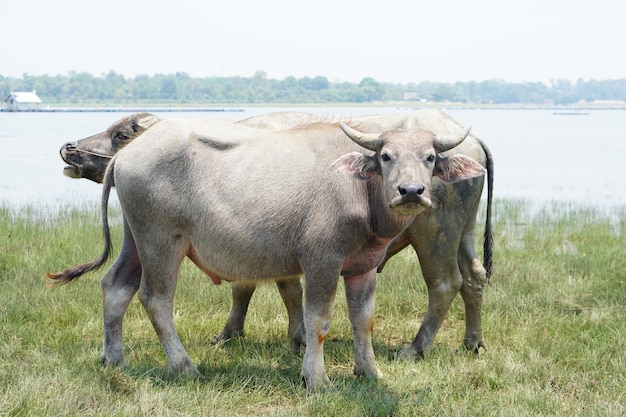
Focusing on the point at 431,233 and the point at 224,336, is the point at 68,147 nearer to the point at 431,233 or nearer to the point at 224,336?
the point at 224,336

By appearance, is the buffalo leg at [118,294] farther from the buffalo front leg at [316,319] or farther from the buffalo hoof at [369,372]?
the buffalo hoof at [369,372]

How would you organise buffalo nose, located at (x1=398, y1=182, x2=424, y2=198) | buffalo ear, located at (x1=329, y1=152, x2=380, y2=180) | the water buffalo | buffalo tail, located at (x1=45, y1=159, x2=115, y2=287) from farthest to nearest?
1. the water buffalo
2. buffalo tail, located at (x1=45, y1=159, x2=115, y2=287)
3. buffalo ear, located at (x1=329, y1=152, x2=380, y2=180)
4. buffalo nose, located at (x1=398, y1=182, x2=424, y2=198)

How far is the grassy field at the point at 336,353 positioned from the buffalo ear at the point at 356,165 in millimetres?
1410

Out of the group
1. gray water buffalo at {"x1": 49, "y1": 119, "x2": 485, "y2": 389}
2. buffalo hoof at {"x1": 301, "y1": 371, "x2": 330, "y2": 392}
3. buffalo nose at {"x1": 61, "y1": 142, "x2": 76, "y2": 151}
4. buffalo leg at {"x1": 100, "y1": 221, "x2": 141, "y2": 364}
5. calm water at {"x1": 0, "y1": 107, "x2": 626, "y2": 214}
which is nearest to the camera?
gray water buffalo at {"x1": 49, "y1": 119, "x2": 485, "y2": 389}

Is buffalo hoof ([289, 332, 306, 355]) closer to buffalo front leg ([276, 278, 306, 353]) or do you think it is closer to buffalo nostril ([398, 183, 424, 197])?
buffalo front leg ([276, 278, 306, 353])

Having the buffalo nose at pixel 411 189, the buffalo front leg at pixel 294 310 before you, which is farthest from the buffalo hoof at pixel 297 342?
the buffalo nose at pixel 411 189

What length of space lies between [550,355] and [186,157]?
3056mm

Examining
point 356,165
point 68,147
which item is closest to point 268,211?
point 356,165

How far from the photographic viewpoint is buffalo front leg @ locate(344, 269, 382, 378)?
581 centimetres

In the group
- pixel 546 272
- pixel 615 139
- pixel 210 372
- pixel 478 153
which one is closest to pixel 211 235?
pixel 210 372

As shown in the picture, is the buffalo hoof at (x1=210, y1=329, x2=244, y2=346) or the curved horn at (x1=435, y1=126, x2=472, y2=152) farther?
the buffalo hoof at (x1=210, y1=329, x2=244, y2=346)

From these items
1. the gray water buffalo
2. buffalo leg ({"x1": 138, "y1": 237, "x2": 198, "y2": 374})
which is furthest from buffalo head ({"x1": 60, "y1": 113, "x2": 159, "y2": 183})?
buffalo leg ({"x1": 138, "y1": 237, "x2": 198, "y2": 374})

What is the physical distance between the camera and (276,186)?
5574mm

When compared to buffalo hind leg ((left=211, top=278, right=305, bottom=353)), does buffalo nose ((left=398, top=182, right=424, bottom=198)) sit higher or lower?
higher
